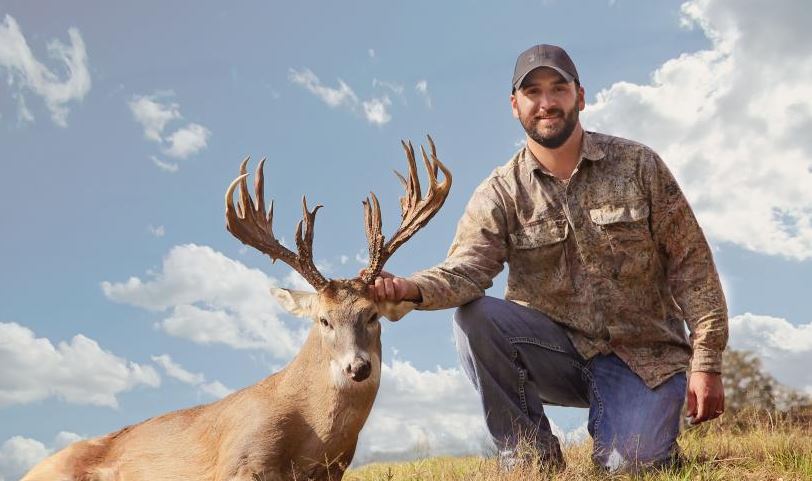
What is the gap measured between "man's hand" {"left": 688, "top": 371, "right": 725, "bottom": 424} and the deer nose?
2.41m

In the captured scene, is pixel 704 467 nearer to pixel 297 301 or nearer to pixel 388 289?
pixel 388 289

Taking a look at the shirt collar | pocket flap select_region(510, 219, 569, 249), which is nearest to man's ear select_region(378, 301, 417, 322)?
pocket flap select_region(510, 219, 569, 249)

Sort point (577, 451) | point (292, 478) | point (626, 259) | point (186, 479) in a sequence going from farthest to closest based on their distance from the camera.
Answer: point (577, 451), point (626, 259), point (186, 479), point (292, 478)

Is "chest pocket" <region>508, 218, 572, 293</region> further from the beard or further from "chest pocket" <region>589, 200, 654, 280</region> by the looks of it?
the beard

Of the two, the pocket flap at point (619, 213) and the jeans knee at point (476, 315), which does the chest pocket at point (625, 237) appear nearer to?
the pocket flap at point (619, 213)

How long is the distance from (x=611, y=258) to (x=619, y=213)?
1.15ft

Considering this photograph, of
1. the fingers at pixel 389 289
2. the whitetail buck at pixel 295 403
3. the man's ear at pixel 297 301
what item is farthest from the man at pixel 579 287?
the man's ear at pixel 297 301

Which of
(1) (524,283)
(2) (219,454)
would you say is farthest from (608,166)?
(2) (219,454)

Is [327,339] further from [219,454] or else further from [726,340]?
[726,340]

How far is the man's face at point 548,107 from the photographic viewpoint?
23.1 feet

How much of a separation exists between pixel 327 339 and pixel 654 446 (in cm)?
250

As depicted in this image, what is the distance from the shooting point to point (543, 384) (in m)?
7.04

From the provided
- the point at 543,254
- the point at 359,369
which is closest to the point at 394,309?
the point at 359,369

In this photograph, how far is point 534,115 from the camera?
23.3 feet
